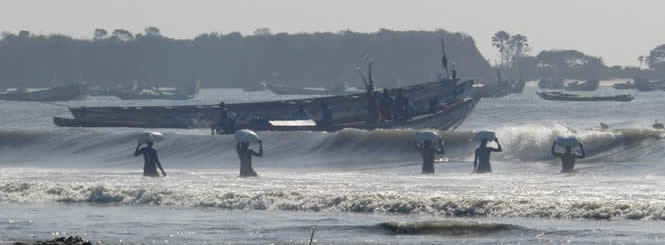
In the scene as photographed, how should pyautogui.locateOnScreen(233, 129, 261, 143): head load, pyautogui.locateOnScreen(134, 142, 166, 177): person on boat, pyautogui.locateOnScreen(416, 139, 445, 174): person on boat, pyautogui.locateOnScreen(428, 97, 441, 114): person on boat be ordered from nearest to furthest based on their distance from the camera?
pyautogui.locateOnScreen(233, 129, 261, 143): head load → pyautogui.locateOnScreen(134, 142, 166, 177): person on boat → pyautogui.locateOnScreen(416, 139, 445, 174): person on boat → pyautogui.locateOnScreen(428, 97, 441, 114): person on boat

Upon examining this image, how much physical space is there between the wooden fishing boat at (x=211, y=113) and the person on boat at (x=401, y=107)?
2712mm

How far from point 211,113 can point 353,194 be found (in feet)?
115

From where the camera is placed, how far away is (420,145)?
41969 millimetres

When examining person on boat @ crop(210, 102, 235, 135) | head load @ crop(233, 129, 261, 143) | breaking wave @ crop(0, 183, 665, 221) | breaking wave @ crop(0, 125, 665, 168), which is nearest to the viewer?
breaking wave @ crop(0, 183, 665, 221)

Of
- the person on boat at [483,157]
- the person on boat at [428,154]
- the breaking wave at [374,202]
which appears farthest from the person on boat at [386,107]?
the breaking wave at [374,202]

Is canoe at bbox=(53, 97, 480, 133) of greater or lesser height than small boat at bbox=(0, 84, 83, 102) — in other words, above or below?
below

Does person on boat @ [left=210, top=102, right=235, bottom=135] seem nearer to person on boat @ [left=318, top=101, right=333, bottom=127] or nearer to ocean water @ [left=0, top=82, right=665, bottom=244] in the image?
ocean water @ [left=0, top=82, right=665, bottom=244]

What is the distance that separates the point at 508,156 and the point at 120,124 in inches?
888

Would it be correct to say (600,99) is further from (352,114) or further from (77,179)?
(77,179)

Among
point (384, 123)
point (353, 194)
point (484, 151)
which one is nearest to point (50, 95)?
point (384, 123)

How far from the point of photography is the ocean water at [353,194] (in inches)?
1036

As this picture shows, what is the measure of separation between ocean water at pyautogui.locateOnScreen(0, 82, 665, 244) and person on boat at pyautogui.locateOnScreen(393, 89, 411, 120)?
5.14m

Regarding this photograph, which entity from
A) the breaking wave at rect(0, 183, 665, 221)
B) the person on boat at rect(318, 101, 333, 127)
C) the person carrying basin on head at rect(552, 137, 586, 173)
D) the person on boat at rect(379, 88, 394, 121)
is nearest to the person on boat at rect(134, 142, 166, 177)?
the breaking wave at rect(0, 183, 665, 221)

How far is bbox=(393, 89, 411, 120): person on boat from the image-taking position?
5956cm
